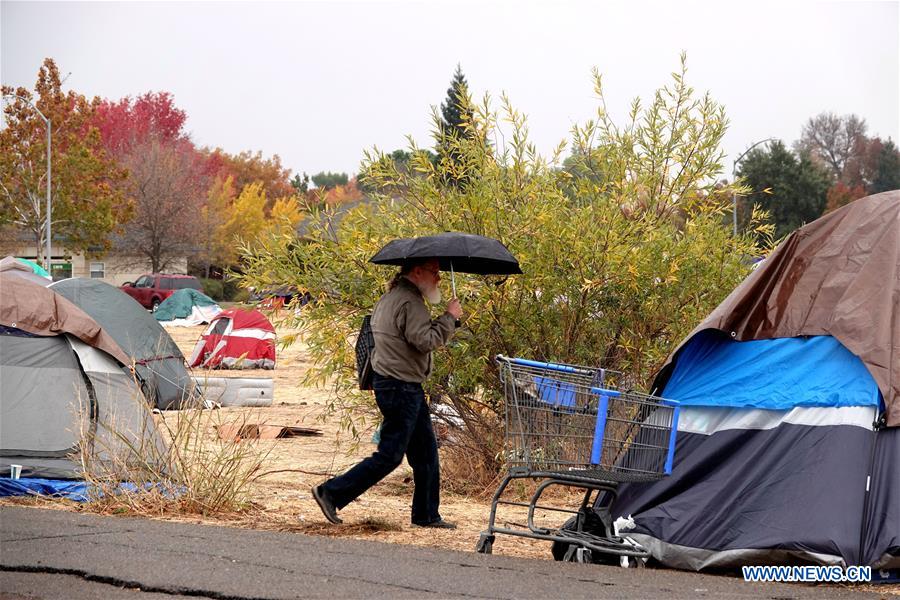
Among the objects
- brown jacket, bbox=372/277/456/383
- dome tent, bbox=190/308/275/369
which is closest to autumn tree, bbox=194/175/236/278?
dome tent, bbox=190/308/275/369

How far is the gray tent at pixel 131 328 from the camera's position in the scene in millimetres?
15383

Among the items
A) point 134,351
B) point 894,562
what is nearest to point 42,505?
point 894,562

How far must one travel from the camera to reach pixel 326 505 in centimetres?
746

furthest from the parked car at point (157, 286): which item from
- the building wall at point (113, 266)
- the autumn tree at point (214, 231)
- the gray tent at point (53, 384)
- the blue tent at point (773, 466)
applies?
the blue tent at point (773, 466)

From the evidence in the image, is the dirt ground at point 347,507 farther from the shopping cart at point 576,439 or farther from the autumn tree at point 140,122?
the autumn tree at point 140,122

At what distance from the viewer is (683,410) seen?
23.6 feet

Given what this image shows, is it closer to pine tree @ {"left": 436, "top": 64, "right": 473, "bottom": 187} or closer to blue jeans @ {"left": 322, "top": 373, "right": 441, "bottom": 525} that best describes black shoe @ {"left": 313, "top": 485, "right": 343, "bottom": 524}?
blue jeans @ {"left": 322, "top": 373, "right": 441, "bottom": 525}

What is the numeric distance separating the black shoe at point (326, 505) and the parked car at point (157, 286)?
131ft

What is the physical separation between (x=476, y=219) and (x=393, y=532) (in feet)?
9.66

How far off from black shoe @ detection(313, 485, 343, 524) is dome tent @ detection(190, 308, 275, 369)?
14.4 m

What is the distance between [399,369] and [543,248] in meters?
2.25

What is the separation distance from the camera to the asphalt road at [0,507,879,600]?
5.64 meters

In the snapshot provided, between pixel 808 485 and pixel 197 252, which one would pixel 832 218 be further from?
pixel 197 252

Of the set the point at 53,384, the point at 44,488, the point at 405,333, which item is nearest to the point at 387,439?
the point at 405,333
